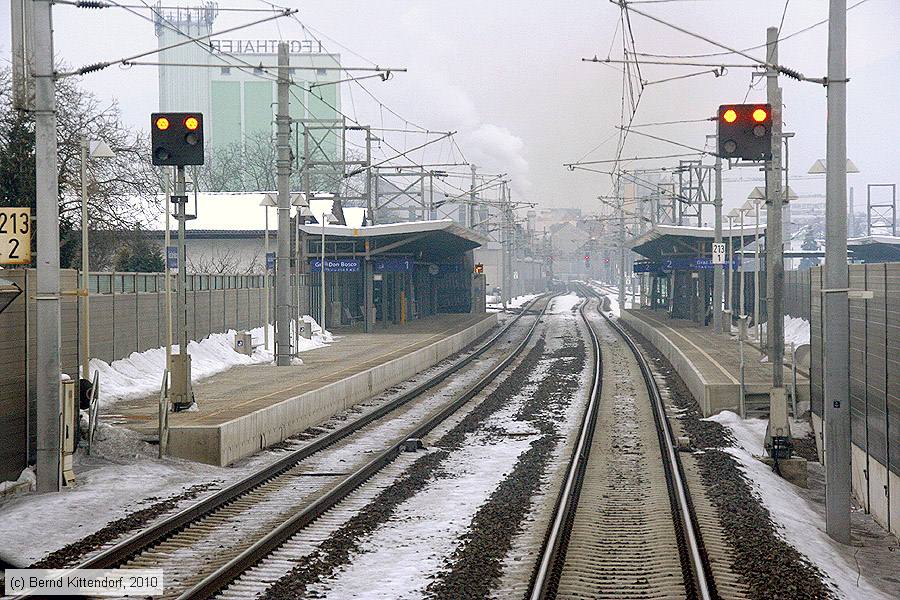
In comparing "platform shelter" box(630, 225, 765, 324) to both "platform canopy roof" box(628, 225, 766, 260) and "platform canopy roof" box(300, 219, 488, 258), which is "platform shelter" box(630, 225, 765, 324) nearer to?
"platform canopy roof" box(628, 225, 766, 260)

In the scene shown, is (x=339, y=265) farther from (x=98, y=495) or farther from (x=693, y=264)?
(x=98, y=495)

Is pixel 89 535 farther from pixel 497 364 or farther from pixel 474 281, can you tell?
pixel 474 281

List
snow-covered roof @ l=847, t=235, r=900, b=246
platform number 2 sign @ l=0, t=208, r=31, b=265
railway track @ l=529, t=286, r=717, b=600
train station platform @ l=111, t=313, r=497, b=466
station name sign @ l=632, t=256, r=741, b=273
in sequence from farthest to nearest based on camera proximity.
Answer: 1. snow-covered roof @ l=847, t=235, r=900, b=246
2. station name sign @ l=632, t=256, r=741, b=273
3. train station platform @ l=111, t=313, r=497, b=466
4. platform number 2 sign @ l=0, t=208, r=31, b=265
5. railway track @ l=529, t=286, r=717, b=600

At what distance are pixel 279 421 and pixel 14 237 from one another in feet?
22.7

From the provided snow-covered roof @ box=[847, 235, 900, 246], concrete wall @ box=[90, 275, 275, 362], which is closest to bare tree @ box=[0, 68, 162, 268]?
concrete wall @ box=[90, 275, 275, 362]

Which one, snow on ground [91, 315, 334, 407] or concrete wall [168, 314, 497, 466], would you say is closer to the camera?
concrete wall [168, 314, 497, 466]

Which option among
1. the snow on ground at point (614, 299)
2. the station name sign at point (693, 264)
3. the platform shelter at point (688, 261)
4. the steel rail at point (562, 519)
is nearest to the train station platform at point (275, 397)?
the steel rail at point (562, 519)

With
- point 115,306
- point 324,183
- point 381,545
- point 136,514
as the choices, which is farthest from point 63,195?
point 324,183

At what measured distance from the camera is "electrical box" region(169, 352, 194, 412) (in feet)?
63.4

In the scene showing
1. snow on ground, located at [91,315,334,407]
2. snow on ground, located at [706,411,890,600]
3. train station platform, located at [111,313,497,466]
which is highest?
snow on ground, located at [91,315,334,407]

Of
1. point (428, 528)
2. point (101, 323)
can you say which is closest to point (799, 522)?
point (428, 528)

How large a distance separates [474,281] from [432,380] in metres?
37.7

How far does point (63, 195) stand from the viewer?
101 ft

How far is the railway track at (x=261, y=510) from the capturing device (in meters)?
10.3
